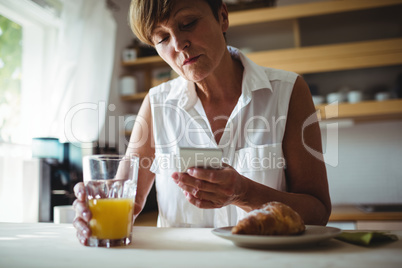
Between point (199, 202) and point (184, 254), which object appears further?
point (199, 202)

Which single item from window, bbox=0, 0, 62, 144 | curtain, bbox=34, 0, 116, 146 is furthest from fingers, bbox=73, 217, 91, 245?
curtain, bbox=34, 0, 116, 146

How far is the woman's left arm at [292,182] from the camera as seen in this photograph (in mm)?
833

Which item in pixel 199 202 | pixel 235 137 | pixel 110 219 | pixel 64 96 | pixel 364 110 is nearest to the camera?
pixel 110 219

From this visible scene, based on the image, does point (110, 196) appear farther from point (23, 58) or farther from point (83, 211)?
point (23, 58)

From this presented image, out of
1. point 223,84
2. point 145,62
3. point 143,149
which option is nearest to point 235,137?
point 223,84

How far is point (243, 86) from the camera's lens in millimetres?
1347

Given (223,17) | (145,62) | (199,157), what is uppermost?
(145,62)

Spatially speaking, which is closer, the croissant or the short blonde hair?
the croissant

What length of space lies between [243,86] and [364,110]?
1842 millimetres


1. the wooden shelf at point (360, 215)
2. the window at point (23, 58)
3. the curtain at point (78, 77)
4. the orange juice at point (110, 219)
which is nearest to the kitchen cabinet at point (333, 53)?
the wooden shelf at point (360, 215)

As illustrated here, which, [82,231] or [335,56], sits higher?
[335,56]

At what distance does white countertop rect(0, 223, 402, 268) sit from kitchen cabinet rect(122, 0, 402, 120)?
220 cm

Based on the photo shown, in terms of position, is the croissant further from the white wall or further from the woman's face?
the white wall

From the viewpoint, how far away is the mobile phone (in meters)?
0.74
